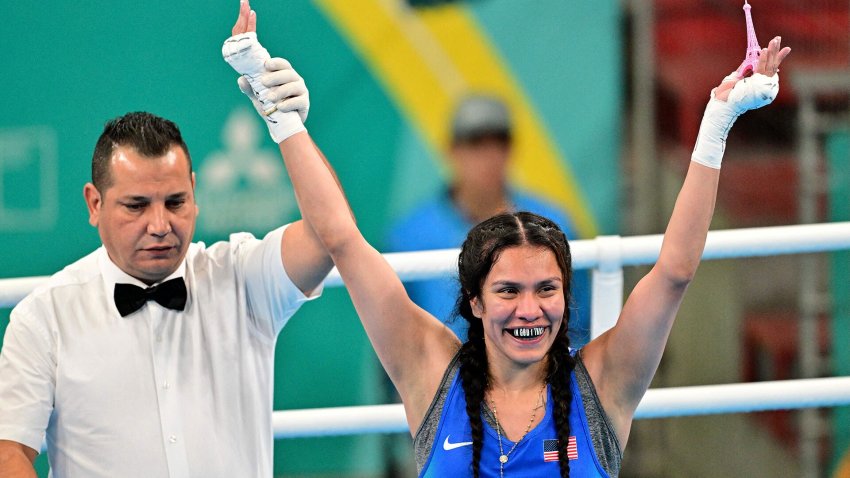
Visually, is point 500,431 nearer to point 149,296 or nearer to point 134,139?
point 149,296

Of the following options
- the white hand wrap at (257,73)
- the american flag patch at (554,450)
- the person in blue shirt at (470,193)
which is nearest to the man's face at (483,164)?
the person in blue shirt at (470,193)

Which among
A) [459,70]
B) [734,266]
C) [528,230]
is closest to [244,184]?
[459,70]

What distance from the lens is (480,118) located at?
12.7 ft

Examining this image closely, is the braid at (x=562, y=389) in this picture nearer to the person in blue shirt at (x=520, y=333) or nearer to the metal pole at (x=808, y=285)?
the person in blue shirt at (x=520, y=333)

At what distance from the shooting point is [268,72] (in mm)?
1795

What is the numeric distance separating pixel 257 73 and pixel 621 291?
0.92m

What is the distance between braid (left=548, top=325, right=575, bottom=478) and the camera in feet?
5.62

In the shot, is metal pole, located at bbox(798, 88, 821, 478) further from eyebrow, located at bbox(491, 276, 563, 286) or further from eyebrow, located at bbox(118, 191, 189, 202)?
eyebrow, located at bbox(118, 191, 189, 202)

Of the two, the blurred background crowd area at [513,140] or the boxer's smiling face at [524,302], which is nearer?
the boxer's smiling face at [524,302]

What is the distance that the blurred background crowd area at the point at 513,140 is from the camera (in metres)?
3.75

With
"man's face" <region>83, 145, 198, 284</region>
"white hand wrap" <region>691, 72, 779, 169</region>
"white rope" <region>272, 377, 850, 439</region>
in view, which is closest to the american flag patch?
"white hand wrap" <region>691, 72, 779, 169</region>

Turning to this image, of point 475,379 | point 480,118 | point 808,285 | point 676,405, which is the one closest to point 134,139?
point 475,379

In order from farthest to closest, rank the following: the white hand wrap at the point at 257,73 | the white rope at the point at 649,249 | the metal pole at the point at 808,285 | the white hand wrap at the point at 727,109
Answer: the metal pole at the point at 808,285
the white rope at the point at 649,249
the white hand wrap at the point at 257,73
the white hand wrap at the point at 727,109

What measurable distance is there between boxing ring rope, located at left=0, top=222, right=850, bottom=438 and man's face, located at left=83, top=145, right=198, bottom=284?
0.44m
